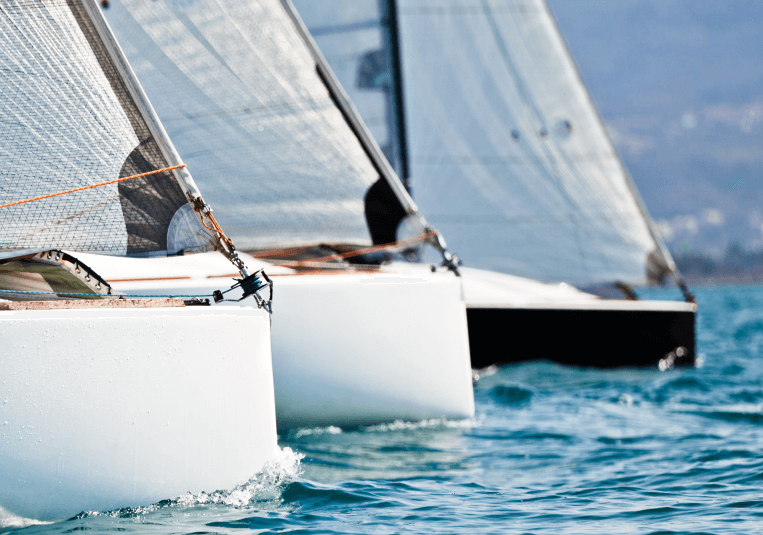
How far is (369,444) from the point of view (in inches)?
173

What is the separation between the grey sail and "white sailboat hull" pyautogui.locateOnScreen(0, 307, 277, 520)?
251 cm

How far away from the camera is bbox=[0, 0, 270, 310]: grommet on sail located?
10.5ft

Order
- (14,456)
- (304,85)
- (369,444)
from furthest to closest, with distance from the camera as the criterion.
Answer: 1. (304,85)
2. (369,444)
3. (14,456)

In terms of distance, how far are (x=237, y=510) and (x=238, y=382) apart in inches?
17.0

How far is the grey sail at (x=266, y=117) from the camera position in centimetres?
539

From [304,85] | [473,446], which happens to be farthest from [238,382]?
[304,85]

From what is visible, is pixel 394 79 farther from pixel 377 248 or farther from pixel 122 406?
pixel 122 406

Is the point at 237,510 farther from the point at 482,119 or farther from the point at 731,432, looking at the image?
A: the point at 482,119

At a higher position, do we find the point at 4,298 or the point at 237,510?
the point at 4,298

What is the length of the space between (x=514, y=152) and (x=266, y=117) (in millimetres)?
4149

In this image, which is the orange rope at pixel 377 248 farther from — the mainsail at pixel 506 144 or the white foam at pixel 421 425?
the mainsail at pixel 506 144

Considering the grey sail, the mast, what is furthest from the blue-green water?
the mast

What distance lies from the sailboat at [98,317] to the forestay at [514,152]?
5748 millimetres

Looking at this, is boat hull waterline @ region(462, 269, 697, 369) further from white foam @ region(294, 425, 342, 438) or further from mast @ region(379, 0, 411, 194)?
white foam @ region(294, 425, 342, 438)
